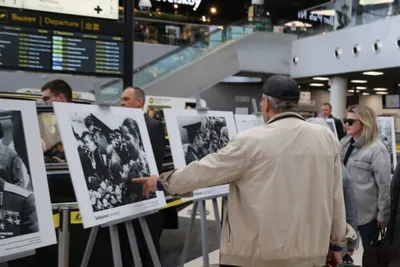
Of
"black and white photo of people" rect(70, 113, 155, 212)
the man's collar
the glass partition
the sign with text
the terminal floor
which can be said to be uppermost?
the sign with text

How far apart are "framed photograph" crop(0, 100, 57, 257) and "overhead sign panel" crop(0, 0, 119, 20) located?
384cm

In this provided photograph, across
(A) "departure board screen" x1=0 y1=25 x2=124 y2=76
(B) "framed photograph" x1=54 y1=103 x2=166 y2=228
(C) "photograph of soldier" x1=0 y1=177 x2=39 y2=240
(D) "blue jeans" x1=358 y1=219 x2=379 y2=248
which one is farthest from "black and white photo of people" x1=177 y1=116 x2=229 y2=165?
(A) "departure board screen" x1=0 y1=25 x2=124 y2=76

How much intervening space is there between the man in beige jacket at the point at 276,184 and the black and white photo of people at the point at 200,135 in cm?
120

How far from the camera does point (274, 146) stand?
2.24m

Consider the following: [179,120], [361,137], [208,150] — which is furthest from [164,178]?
[361,137]

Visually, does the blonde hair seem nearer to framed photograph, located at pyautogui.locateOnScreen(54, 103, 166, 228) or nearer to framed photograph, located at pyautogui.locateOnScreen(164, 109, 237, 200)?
framed photograph, located at pyautogui.locateOnScreen(164, 109, 237, 200)

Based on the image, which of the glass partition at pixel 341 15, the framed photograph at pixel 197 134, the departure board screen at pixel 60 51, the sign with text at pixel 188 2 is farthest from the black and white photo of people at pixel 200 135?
the sign with text at pixel 188 2

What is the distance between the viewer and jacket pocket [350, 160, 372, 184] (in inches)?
157

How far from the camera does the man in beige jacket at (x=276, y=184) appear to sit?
7.37 ft

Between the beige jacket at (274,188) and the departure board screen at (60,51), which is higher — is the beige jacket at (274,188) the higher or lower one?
the lower one

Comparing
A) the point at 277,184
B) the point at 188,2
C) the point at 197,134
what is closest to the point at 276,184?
the point at 277,184

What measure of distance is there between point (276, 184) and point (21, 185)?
45.8 inches

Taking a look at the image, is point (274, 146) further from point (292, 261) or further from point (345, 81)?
point (345, 81)

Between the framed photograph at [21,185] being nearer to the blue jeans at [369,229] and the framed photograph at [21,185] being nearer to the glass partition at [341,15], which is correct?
the blue jeans at [369,229]
